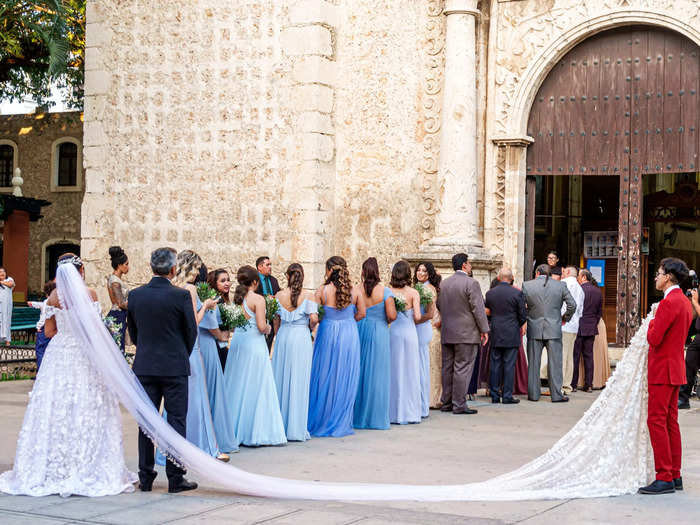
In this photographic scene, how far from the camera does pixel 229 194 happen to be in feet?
58.0

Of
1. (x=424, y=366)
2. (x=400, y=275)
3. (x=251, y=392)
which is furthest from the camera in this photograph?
(x=424, y=366)

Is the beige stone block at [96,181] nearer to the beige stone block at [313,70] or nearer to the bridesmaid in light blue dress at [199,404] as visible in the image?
the beige stone block at [313,70]

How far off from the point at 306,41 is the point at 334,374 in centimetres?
726

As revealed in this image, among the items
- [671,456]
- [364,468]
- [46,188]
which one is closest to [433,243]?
[364,468]

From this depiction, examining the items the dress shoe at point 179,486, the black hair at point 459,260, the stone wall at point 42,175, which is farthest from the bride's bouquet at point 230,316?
the stone wall at point 42,175

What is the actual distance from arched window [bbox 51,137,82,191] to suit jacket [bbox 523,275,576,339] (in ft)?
80.6

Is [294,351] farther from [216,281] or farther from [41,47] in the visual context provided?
[41,47]

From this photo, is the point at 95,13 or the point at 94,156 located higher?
the point at 95,13

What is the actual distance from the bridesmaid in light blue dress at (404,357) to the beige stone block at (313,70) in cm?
540

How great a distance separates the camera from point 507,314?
14.2m

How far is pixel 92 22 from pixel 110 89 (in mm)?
1315

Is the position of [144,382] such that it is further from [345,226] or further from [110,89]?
[110,89]

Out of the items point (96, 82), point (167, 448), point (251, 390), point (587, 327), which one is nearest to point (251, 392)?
point (251, 390)

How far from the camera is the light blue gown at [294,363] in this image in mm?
10961
